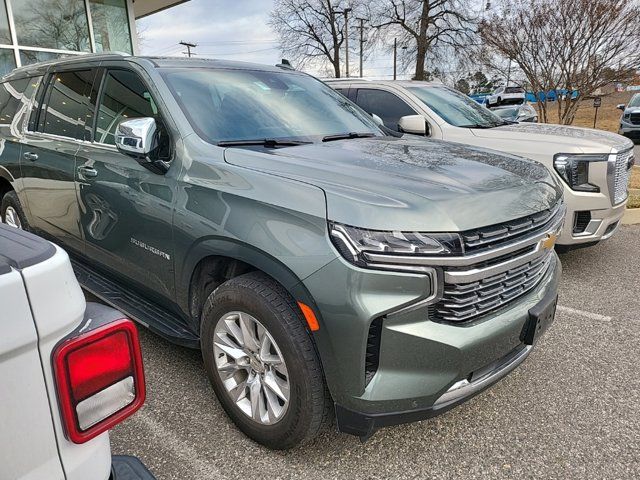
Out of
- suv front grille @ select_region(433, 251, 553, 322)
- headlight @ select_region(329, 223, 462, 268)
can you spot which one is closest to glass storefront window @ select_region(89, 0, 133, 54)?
headlight @ select_region(329, 223, 462, 268)

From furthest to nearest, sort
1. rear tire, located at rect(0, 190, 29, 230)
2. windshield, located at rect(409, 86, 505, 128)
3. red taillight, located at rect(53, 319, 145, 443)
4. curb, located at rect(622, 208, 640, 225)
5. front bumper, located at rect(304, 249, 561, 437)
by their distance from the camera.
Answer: curb, located at rect(622, 208, 640, 225) < windshield, located at rect(409, 86, 505, 128) < rear tire, located at rect(0, 190, 29, 230) < front bumper, located at rect(304, 249, 561, 437) < red taillight, located at rect(53, 319, 145, 443)

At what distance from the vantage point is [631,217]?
6.37 meters

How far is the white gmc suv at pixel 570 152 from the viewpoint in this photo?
14.1 ft

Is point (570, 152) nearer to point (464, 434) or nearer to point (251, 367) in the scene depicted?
point (464, 434)

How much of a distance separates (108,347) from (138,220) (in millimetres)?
1786

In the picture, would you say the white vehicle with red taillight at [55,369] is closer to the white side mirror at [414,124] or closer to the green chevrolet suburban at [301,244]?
the green chevrolet suburban at [301,244]

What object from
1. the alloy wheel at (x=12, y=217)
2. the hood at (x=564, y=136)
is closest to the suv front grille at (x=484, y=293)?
the hood at (x=564, y=136)

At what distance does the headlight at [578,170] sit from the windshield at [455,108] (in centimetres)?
131

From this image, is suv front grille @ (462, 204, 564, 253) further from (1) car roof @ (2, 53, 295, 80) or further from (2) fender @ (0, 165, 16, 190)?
(2) fender @ (0, 165, 16, 190)

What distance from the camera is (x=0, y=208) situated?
4734 mm

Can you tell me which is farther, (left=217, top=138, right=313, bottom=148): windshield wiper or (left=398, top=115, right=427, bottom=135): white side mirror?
(left=398, top=115, right=427, bottom=135): white side mirror

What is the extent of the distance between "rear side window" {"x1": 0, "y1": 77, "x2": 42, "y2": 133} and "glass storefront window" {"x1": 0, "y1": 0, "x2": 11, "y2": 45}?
22.7 ft

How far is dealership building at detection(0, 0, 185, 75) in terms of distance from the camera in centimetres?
1023

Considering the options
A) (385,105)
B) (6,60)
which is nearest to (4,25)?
(6,60)
